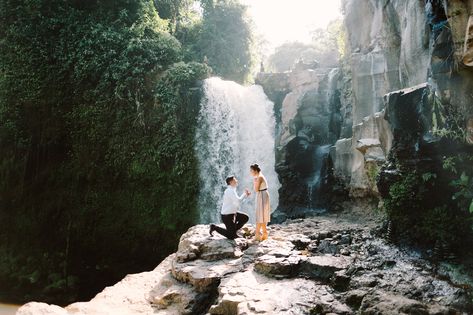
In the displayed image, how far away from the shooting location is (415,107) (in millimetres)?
7441

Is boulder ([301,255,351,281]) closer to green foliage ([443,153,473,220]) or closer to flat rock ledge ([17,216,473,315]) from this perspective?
flat rock ledge ([17,216,473,315])

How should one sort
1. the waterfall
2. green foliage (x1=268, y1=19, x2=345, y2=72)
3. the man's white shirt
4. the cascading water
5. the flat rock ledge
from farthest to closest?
green foliage (x1=268, y1=19, x2=345, y2=72)
the waterfall
the cascading water
the man's white shirt
the flat rock ledge

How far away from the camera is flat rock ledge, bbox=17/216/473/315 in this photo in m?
4.77

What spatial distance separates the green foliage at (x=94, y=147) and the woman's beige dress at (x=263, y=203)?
27.3 feet

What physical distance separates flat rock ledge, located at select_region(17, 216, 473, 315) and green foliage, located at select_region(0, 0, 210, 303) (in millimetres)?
7793

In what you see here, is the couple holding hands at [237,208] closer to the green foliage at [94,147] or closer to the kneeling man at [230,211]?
the kneeling man at [230,211]

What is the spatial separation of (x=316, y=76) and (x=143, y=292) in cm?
1250

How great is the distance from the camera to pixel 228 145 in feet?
51.9

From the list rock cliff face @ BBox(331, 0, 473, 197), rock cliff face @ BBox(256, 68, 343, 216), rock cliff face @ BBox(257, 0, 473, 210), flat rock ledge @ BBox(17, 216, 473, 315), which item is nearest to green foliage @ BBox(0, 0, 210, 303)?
rock cliff face @ BBox(256, 68, 343, 216)

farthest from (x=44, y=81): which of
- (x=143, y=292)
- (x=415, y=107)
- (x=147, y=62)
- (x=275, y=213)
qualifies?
(x=415, y=107)

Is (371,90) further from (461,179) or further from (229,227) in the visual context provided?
(229,227)

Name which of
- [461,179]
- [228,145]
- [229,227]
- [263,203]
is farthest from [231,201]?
[228,145]

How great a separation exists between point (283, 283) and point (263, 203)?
1.86 m

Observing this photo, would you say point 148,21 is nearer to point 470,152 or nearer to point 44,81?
point 44,81
